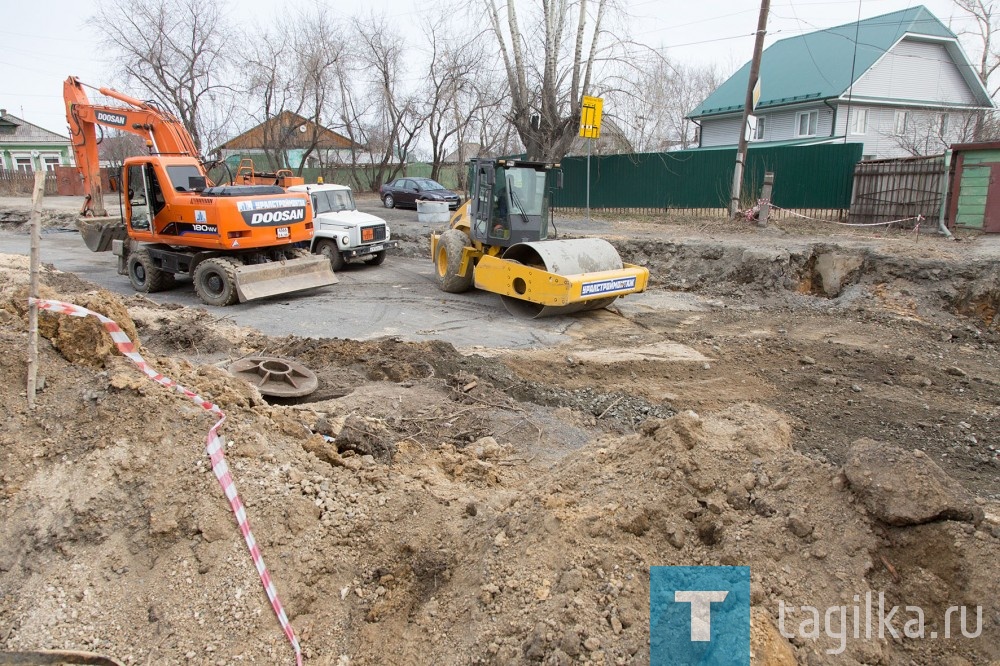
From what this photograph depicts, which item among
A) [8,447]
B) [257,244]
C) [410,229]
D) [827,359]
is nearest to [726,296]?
[827,359]

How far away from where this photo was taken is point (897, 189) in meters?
16.3

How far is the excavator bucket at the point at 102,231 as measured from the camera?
1332 centimetres

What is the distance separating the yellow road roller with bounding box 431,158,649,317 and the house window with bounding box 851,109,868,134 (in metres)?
22.5

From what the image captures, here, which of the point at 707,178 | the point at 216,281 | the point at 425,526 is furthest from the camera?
the point at 707,178

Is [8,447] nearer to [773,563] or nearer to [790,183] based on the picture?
[773,563]

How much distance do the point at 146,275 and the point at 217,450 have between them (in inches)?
376

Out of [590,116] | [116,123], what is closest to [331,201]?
[116,123]

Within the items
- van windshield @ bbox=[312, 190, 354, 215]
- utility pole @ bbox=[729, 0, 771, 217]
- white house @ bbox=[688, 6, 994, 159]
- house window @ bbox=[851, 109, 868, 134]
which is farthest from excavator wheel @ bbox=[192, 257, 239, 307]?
house window @ bbox=[851, 109, 868, 134]

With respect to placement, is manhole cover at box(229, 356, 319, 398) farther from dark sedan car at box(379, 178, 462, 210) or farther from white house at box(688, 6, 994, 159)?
white house at box(688, 6, 994, 159)

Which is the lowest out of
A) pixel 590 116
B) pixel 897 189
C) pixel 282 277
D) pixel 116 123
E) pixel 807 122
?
pixel 282 277

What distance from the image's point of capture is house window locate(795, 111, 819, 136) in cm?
2844

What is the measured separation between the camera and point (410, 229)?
19141mm

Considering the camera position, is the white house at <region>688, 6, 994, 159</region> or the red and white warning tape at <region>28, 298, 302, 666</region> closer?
the red and white warning tape at <region>28, 298, 302, 666</region>

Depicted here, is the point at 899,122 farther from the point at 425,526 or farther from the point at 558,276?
the point at 425,526
